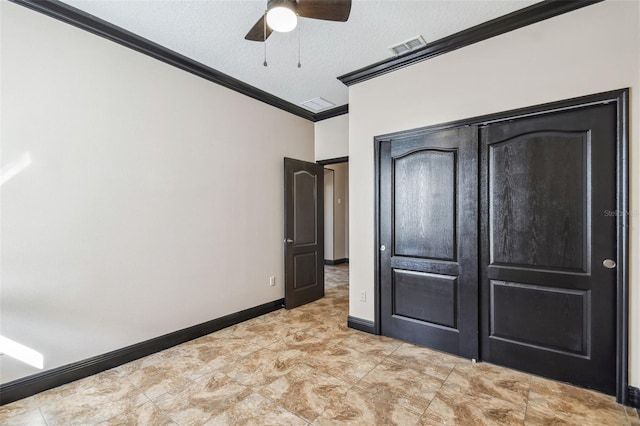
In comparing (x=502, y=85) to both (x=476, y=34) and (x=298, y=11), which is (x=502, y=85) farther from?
(x=298, y=11)

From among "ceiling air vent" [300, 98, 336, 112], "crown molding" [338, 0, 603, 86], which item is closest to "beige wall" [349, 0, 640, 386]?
"crown molding" [338, 0, 603, 86]

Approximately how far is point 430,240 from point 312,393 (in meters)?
1.71

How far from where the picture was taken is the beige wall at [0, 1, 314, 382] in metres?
2.16

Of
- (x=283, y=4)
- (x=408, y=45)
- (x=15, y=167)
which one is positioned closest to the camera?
(x=283, y=4)

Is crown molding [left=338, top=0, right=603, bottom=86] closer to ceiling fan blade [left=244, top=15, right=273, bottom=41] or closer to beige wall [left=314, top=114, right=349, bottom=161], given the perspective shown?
beige wall [left=314, top=114, right=349, bottom=161]

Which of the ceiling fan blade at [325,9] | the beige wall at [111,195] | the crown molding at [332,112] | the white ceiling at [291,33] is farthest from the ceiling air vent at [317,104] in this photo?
the ceiling fan blade at [325,9]

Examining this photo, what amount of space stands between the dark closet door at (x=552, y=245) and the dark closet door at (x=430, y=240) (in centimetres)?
14

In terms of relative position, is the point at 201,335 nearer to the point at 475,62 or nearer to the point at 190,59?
the point at 190,59

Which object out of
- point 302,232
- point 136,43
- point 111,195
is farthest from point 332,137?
point 111,195

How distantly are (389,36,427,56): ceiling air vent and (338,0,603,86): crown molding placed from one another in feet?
0.16

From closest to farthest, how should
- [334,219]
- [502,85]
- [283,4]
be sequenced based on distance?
[283,4]
[502,85]
[334,219]

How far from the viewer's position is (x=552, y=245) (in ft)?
7.68

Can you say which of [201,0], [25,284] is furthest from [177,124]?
[25,284]

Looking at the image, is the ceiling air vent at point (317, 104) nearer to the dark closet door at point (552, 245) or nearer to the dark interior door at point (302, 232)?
the dark interior door at point (302, 232)
